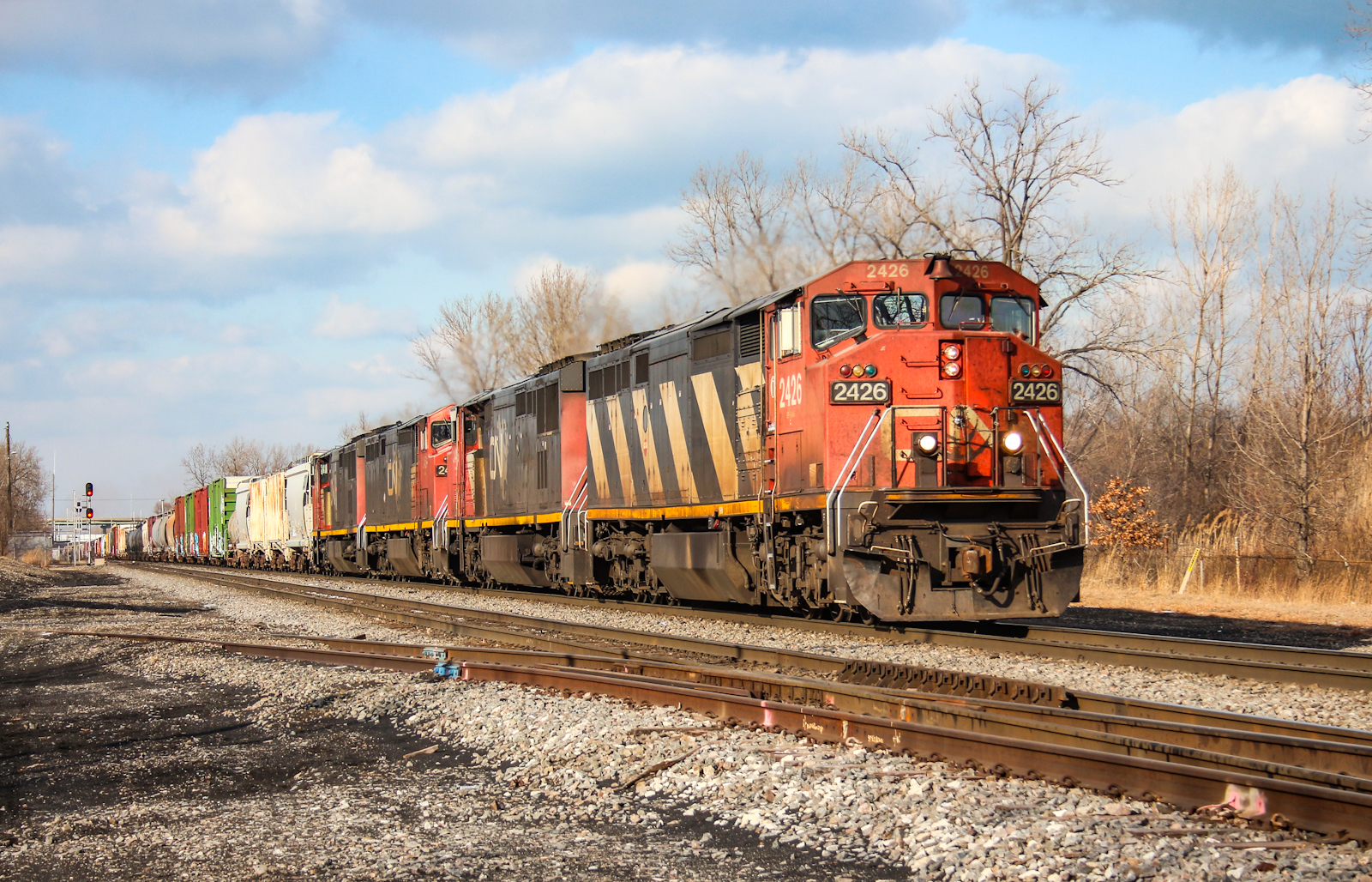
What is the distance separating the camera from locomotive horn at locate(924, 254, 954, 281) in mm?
11055

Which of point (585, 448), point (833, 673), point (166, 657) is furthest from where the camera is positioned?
point (585, 448)

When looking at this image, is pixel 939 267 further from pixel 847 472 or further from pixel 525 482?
pixel 525 482

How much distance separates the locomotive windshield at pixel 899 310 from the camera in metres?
11.0

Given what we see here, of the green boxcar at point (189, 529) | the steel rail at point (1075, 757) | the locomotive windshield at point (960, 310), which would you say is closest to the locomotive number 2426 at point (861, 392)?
the locomotive windshield at point (960, 310)

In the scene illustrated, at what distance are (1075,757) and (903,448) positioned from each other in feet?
19.0

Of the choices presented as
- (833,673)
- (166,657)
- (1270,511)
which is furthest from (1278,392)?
(166,657)

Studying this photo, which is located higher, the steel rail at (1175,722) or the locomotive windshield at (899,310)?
the locomotive windshield at (899,310)

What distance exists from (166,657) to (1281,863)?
35.8ft

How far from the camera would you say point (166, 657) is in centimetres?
1162

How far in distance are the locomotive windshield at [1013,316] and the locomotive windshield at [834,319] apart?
1405 millimetres

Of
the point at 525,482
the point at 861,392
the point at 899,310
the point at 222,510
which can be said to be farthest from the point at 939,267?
the point at 222,510

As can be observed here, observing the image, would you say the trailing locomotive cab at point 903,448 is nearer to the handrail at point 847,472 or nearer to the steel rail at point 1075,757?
the handrail at point 847,472

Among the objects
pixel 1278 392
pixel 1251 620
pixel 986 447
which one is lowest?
pixel 1251 620

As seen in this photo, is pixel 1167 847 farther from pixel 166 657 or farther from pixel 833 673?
pixel 166 657
